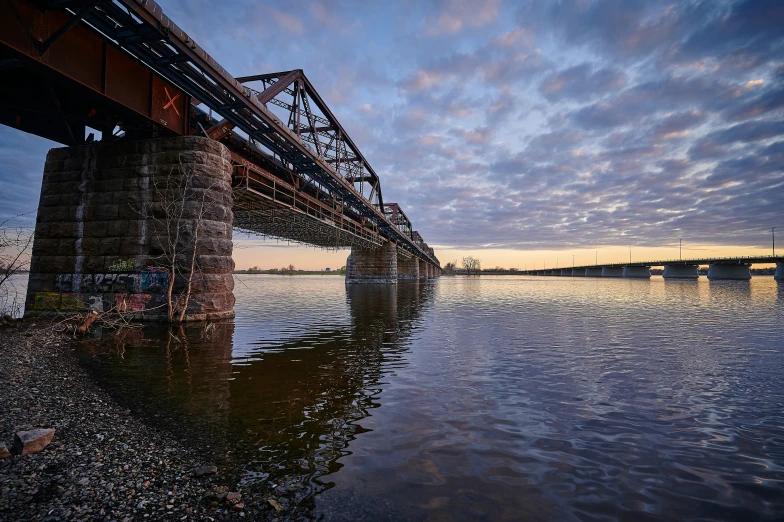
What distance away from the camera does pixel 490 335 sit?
49.6 feet

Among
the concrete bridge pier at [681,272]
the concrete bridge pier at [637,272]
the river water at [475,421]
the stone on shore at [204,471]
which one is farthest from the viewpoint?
the concrete bridge pier at [637,272]

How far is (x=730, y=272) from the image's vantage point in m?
134

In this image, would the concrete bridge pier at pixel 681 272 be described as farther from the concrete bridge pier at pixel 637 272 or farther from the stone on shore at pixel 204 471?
the stone on shore at pixel 204 471

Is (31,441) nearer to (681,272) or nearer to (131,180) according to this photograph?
(131,180)

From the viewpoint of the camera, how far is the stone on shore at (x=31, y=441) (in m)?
4.22

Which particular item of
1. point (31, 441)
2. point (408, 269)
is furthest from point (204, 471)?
point (408, 269)

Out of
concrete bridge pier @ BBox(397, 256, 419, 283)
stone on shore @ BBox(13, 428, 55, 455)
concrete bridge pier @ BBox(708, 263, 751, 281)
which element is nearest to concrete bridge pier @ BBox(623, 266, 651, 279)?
concrete bridge pier @ BBox(708, 263, 751, 281)

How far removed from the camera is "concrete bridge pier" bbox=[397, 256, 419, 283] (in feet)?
398

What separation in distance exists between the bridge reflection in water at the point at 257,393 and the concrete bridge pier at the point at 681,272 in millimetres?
180360

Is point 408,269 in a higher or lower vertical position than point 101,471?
higher

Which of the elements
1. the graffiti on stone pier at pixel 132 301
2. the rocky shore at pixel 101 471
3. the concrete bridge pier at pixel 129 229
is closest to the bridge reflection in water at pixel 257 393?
the rocky shore at pixel 101 471

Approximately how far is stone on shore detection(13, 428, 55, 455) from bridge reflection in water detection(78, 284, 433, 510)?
1390mm

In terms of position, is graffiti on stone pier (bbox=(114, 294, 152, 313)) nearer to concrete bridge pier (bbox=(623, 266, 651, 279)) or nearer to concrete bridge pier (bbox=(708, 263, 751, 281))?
concrete bridge pier (bbox=(708, 263, 751, 281))

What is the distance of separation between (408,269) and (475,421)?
122m
